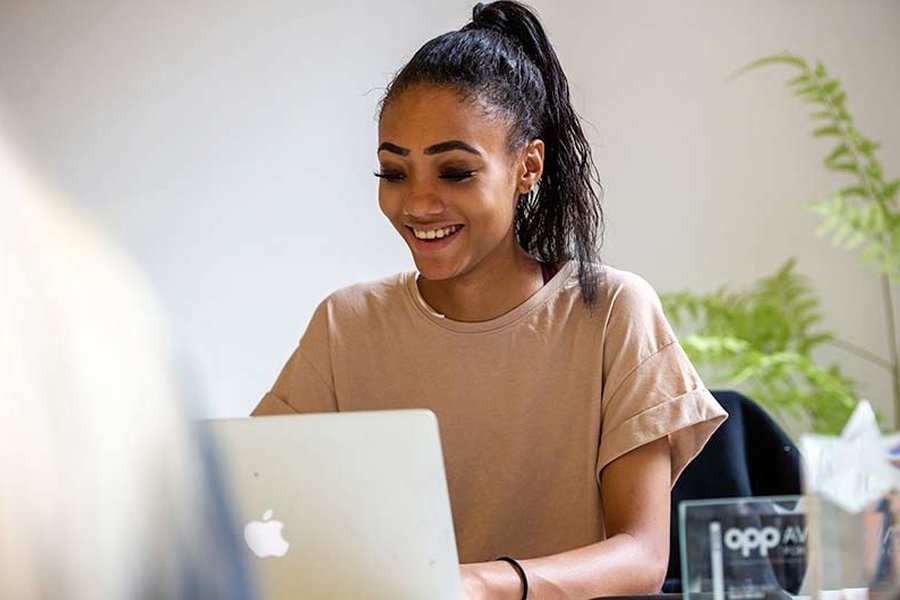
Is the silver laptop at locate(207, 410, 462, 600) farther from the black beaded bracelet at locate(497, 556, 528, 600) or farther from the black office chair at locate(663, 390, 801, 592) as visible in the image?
the black office chair at locate(663, 390, 801, 592)

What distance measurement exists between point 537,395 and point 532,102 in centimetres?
40

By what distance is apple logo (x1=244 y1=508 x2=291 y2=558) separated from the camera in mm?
1192

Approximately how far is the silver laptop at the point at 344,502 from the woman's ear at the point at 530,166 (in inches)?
29.0

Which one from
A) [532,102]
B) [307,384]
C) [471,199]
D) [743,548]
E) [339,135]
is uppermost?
[339,135]

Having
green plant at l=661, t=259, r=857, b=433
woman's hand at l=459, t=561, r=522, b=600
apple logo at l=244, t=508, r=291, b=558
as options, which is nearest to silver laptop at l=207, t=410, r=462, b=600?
apple logo at l=244, t=508, r=291, b=558

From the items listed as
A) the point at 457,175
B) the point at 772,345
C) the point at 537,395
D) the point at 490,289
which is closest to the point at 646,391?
the point at 537,395

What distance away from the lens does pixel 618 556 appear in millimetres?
1637

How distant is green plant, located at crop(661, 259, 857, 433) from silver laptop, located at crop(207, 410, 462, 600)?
6.41 feet

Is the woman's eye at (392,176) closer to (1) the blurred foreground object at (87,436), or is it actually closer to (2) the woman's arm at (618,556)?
(2) the woman's arm at (618,556)

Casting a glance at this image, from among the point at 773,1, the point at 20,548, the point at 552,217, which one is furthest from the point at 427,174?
the point at 773,1

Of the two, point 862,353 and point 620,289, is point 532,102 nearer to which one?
point 620,289

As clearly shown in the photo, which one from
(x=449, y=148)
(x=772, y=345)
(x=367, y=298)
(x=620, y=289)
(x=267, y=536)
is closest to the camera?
(x=267, y=536)

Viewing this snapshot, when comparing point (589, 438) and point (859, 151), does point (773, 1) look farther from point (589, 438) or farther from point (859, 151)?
point (589, 438)

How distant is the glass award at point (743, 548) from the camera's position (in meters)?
1.05
